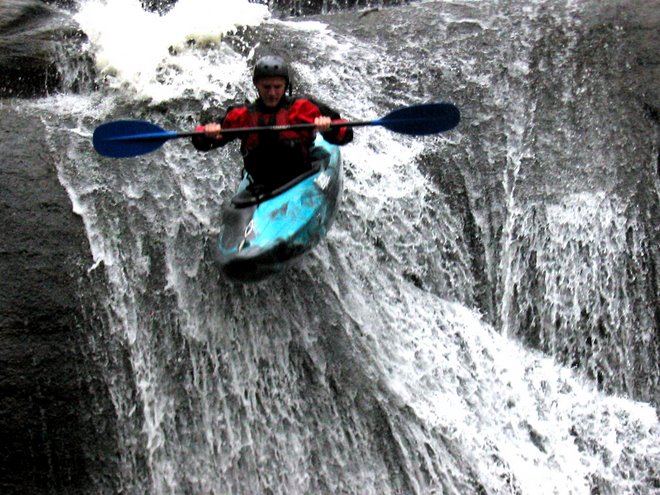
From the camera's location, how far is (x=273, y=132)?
14.1ft

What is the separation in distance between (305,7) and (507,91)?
340 cm

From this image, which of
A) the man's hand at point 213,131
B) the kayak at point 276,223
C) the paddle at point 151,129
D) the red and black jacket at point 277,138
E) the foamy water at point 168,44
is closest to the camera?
the kayak at point 276,223

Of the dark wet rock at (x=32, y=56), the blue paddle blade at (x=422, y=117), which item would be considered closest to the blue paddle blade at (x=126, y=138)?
the blue paddle blade at (x=422, y=117)

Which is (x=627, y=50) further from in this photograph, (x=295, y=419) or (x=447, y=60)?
(x=295, y=419)

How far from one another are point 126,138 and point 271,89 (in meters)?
0.89

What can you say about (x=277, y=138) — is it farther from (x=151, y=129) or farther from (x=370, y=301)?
(x=370, y=301)

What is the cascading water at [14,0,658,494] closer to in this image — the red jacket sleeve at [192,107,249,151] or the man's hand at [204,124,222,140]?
the red jacket sleeve at [192,107,249,151]

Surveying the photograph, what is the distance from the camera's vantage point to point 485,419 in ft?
15.8

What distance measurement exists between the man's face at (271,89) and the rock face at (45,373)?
136 cm

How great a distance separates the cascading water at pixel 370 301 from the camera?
4523 mm

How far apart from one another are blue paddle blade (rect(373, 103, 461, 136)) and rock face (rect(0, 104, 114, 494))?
196 centimetres

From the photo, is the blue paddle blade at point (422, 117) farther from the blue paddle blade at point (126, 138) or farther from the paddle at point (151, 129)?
the blue paddle blade at point (126, 138)

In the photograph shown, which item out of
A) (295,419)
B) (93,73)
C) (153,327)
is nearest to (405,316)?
(295,419)

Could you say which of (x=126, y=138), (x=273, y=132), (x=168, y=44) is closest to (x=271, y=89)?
(x=273, y=132)
